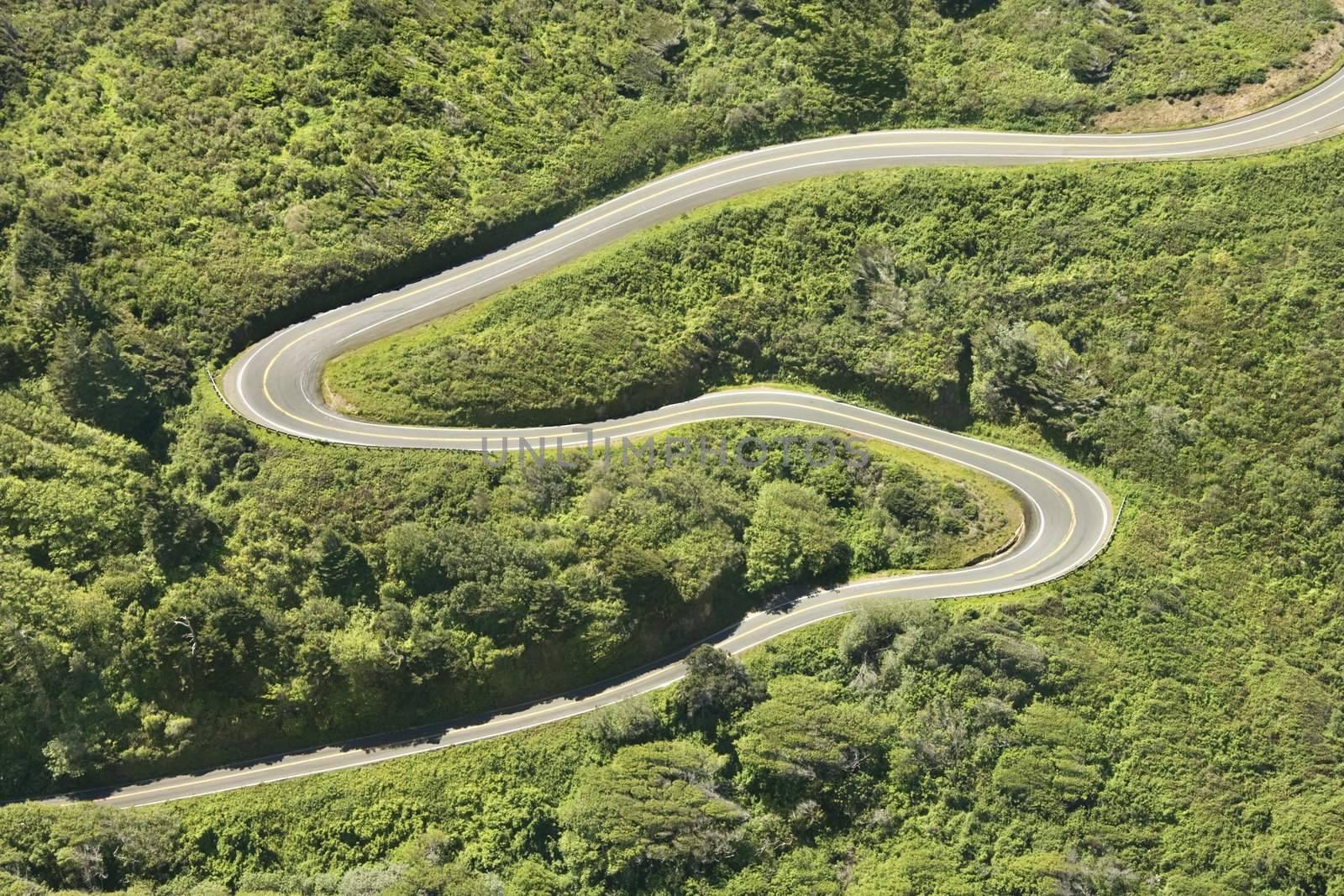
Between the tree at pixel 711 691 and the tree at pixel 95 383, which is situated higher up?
the tree at pixel 95 383

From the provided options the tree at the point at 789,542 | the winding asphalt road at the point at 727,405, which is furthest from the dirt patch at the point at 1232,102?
the tree at the point at 789,542

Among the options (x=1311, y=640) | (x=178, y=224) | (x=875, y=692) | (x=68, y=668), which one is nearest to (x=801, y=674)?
(x=875, y=692)

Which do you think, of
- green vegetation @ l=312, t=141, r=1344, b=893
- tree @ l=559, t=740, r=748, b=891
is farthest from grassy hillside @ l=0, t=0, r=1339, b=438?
tree @ l=559, t=740, r=748, b=891

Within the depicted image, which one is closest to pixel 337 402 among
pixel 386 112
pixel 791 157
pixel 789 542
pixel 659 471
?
pixel 659 471

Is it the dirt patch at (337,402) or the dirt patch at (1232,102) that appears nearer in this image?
the dirt patch at (337,402)

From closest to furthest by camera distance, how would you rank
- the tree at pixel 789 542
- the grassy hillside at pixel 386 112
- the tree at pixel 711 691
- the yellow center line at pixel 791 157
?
the tree at pixel 711 691
the tree at pixel 789 542
the grassy hillside at pixel 386 112
the yellow center line at pixel 791 157

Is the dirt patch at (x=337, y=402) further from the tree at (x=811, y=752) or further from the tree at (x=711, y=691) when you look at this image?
the tree at (x=811, y=752)

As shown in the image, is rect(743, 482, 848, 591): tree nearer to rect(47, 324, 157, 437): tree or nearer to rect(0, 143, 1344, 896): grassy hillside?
rect(0, 143, 1344, 896): grassy hillside
